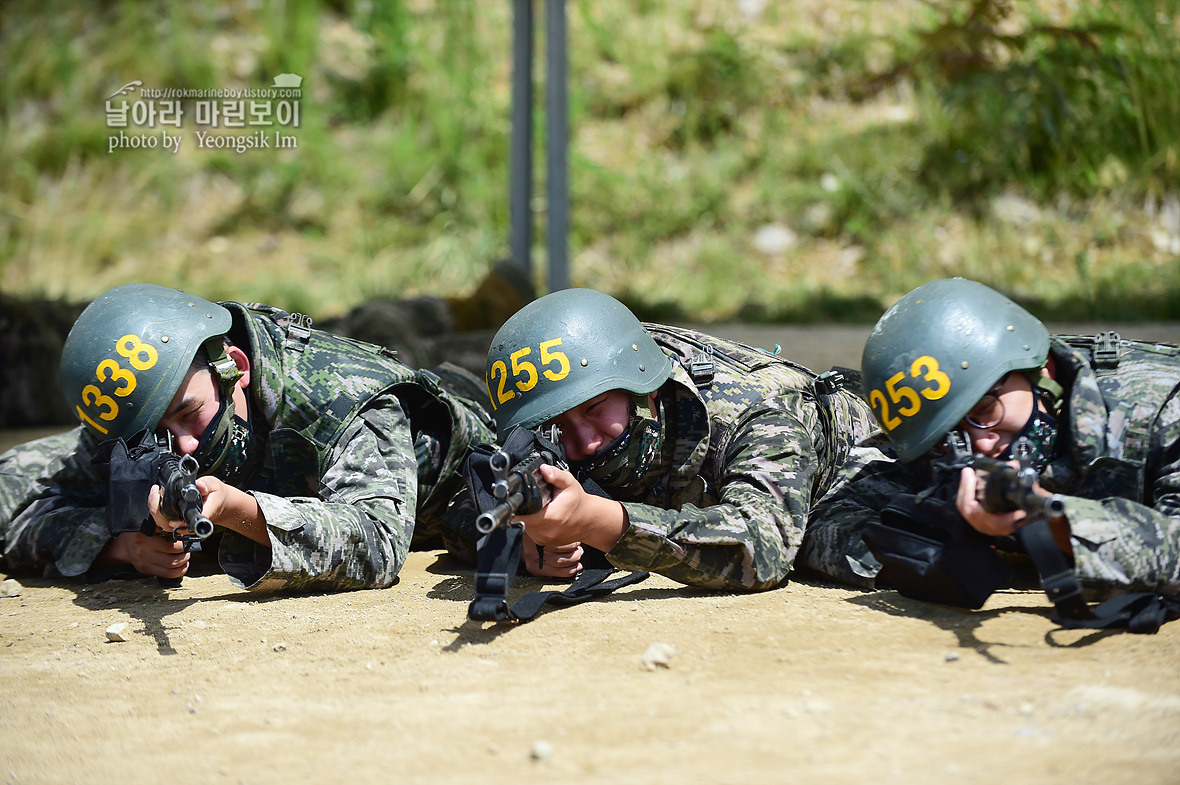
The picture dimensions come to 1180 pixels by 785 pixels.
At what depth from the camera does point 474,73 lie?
13953mm

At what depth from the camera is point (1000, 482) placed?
268 cm

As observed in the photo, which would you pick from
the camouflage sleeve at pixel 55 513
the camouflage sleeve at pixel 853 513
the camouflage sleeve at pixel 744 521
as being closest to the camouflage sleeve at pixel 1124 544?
the camouflage sleeve at pixel 853 513

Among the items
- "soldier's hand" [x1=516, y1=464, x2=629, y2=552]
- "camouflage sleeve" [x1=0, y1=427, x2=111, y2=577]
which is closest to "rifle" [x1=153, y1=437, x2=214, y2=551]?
"camouflage sleeve" [x1=0, y1=427, x2=111, y2=577]

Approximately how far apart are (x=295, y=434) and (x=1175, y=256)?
8940 mm

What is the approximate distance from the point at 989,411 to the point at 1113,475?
0.38 meters

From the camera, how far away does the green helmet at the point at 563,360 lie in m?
3.27

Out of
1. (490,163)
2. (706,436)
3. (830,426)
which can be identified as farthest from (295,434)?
(490,163)

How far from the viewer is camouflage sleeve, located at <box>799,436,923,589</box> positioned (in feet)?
11.0

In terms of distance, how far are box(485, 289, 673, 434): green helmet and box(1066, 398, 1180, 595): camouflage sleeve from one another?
1255 mm

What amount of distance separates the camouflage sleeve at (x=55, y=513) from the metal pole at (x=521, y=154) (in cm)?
497

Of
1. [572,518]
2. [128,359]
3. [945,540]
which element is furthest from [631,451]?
[128,359]

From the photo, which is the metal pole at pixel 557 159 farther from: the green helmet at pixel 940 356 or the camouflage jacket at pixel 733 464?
the green helmet at pixel 940 356

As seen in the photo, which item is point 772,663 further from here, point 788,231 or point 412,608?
point 788,231

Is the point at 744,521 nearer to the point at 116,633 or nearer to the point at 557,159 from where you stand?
the point at 116,633
